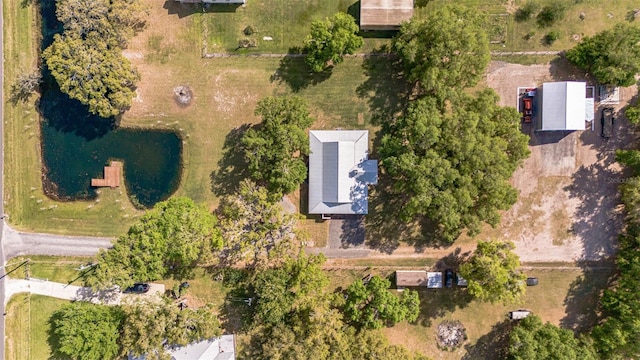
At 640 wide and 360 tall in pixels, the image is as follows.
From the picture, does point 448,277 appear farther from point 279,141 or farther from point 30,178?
point 30,178

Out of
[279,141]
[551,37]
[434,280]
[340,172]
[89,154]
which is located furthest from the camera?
[89,154]

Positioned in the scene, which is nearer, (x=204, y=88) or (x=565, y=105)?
(x=565, y=105)

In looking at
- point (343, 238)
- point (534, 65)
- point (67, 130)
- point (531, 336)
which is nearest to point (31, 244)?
point (67, 130)

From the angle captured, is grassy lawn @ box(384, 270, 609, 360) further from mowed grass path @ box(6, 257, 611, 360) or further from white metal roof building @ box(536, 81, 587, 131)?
white metal roof building @ box(536, 81, 587, 131)

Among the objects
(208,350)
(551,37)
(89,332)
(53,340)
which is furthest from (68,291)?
(551,37)

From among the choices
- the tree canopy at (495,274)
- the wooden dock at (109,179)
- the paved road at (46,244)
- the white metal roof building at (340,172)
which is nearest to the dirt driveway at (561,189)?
the tree canopy at (495,274)

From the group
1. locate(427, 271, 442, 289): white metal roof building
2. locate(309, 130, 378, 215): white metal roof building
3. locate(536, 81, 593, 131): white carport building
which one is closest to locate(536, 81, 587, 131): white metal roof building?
locate(536, 81, 593, 131): white carport building
